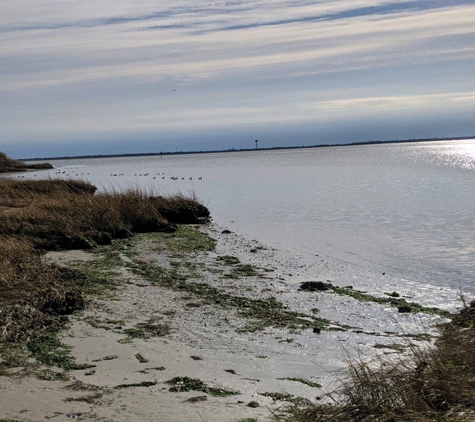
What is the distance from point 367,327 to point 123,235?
10.1 meters

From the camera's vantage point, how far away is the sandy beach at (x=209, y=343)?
17.8 ft

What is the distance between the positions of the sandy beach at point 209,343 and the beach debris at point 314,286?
0.24 m

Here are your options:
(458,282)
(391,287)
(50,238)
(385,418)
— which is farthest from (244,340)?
(50,238)

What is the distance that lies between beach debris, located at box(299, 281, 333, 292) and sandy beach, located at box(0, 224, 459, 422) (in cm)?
24

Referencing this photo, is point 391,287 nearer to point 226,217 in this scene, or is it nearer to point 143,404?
point 143,404

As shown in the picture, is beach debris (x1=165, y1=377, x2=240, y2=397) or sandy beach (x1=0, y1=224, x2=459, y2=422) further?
beach debris (x1=165, y1=377, x2=240, y2=397)

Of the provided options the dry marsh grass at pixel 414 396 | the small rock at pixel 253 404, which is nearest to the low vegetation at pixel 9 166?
the small rock at pixel 253 404

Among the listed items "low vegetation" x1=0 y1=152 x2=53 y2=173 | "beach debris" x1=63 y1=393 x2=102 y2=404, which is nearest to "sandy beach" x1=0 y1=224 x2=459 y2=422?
"beach debris" x1=63 y1=393 x2=102 y2=404

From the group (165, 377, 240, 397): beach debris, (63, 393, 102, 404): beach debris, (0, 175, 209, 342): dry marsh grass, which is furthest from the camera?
(0, 175, 209, 342): dry marsh grass

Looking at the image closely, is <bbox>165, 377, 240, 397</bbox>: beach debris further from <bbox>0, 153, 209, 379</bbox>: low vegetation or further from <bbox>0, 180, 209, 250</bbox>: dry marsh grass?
<bbox>0, 180, 209, 250</bbox>: dry marsh grass

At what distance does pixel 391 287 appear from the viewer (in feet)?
39.0

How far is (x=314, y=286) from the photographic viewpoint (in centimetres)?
1141

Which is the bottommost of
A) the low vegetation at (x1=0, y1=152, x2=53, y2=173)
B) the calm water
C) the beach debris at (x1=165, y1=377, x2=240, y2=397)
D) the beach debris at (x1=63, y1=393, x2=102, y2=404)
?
the calm water

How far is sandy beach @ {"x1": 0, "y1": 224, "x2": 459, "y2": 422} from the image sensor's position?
17.8 ft
